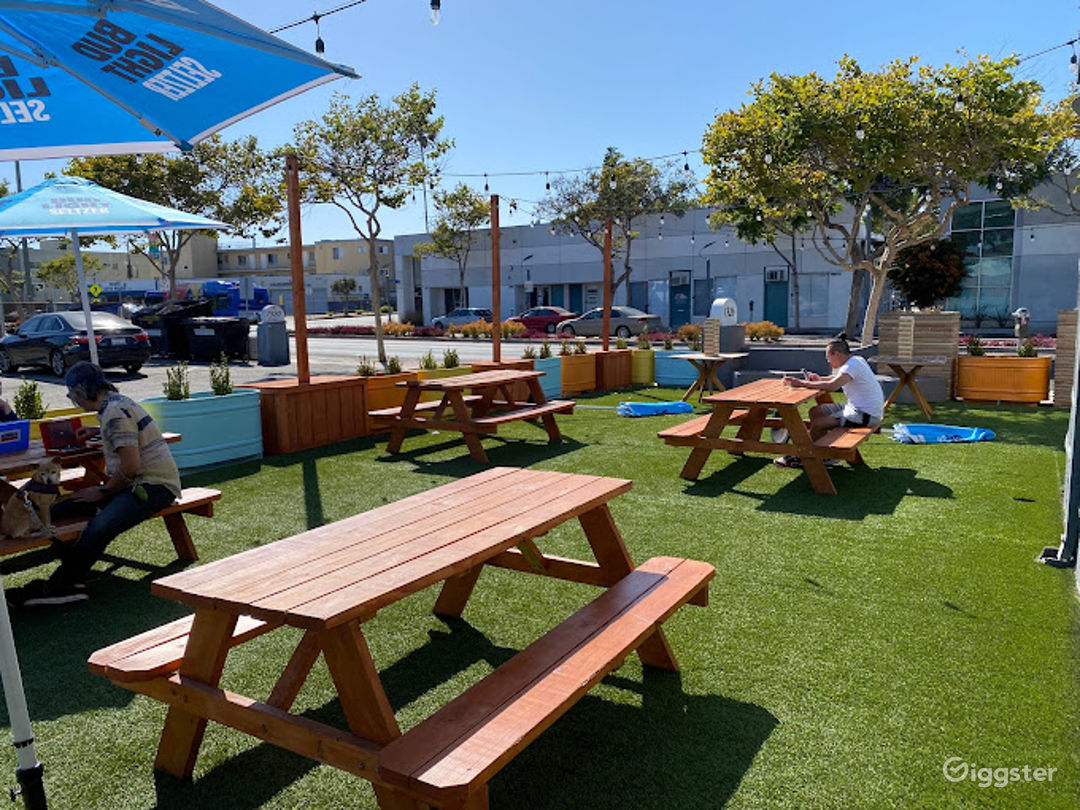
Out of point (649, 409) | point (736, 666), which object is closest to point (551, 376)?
point (649, 409)

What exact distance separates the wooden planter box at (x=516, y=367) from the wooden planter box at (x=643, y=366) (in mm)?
3404

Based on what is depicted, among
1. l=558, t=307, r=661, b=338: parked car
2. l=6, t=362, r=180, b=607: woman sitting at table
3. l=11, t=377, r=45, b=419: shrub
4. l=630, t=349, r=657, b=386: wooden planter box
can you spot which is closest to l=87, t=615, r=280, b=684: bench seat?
l=6, t=362, r=180, b=607: woman sitting at table

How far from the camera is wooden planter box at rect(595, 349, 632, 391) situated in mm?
13850

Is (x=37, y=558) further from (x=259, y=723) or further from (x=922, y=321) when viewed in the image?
(x=922, y=321)

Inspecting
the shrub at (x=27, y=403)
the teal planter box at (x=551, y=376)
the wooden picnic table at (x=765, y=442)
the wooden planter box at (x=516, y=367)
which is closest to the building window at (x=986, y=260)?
the teal planter box at (x=551, y=376)

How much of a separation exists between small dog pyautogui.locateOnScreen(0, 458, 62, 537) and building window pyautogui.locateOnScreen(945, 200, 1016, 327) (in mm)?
33695

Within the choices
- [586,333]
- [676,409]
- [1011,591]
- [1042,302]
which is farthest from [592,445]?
[1042,302]

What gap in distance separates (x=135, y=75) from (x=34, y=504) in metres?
2.67

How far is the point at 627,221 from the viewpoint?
3725cm

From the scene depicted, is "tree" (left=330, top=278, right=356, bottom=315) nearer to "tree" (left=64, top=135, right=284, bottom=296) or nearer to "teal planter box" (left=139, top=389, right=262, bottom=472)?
"tree" (left=64, top=135, right=284, bottom=296)

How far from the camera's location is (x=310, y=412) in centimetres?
895

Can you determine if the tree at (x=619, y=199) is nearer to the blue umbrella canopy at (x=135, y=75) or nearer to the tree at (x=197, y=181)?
the tree at (x=197, y=181)

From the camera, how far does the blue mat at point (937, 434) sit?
8.84m

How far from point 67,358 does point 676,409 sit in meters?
12.8
